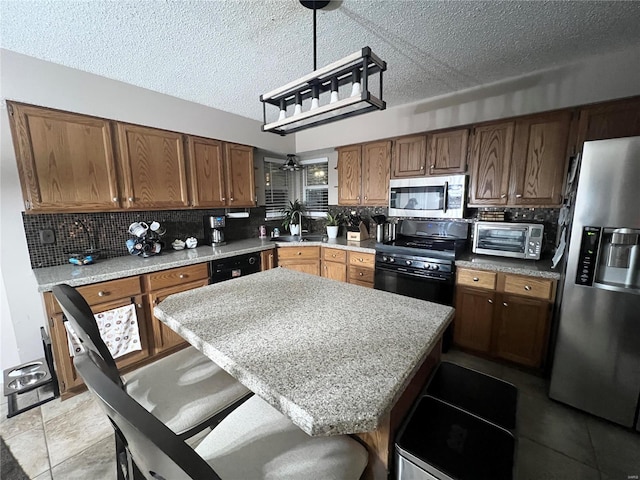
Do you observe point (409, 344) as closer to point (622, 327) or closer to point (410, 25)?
point (622, 327)

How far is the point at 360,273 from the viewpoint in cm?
303

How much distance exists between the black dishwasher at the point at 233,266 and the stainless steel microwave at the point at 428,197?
5.56 ft

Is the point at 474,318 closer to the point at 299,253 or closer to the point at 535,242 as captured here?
the point at 535,242

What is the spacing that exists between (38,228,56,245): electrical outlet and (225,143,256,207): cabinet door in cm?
153

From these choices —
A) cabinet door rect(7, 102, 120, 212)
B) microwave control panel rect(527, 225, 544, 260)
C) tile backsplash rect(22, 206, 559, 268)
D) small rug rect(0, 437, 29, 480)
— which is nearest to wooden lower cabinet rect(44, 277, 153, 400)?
small rug rect(0, 437, 29, 480)

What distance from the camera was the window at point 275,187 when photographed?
3.90m

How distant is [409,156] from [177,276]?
266 centimetres

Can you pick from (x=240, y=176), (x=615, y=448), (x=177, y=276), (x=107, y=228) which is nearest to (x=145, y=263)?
(x=177, y=276)

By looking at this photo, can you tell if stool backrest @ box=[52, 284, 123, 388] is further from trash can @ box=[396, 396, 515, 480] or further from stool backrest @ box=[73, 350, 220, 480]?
trash can @ box=[396, 396, 515, 480]

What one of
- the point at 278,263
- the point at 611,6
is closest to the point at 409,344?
the point at 611,6

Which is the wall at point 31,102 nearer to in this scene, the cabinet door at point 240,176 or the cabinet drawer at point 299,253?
the cabinet door at point 240,176

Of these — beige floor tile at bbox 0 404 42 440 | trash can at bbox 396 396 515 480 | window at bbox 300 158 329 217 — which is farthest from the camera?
window at bbox 300 158 329 217

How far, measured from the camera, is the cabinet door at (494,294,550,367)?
205 centimetres

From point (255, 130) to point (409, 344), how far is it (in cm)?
320
